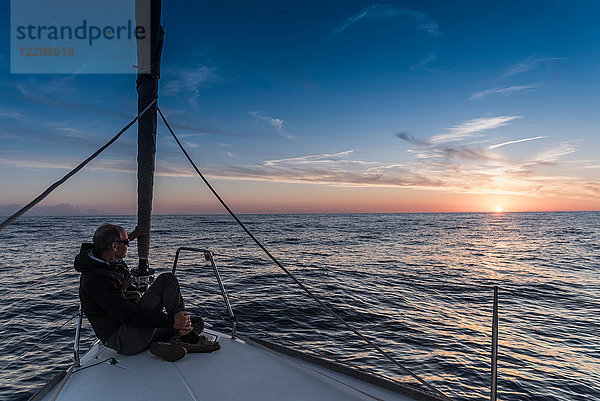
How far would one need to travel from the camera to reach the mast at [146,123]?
16.1ft

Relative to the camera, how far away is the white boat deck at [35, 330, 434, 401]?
8.78 feet

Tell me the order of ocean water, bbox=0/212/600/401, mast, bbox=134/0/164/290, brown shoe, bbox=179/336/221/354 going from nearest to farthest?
brown shoe, bbox=179/336/221/354 < mast, bbox=134/0/164/290 < ocean water, bbox=0/212/600/401

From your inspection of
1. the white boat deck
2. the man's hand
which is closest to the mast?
the white boat deck

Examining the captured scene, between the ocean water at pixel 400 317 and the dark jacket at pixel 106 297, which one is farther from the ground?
the dark jacket at pixel 106 297

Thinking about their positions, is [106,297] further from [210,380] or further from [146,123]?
Answer: [146,123]

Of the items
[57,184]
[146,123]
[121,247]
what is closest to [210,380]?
[121,247]

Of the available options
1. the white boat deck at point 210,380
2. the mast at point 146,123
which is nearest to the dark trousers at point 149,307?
the white boat deck at point 210,380

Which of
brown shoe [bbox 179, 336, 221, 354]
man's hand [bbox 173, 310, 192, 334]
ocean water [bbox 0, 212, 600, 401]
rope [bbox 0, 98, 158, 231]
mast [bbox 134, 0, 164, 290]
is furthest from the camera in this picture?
ocean water [bbox 0, 212, 600, 401]

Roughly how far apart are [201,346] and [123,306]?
0.92 metres

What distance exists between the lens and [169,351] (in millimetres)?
3227

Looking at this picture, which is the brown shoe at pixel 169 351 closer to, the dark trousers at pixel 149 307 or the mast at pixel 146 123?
the dark trousers at pixel 149 307

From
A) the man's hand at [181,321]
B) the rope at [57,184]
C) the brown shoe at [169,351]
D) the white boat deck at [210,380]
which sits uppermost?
the rope at [57,184]

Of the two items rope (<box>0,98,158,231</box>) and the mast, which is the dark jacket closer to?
rope (<box>0,98,158,231</box>)

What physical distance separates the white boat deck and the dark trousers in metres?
0.12
